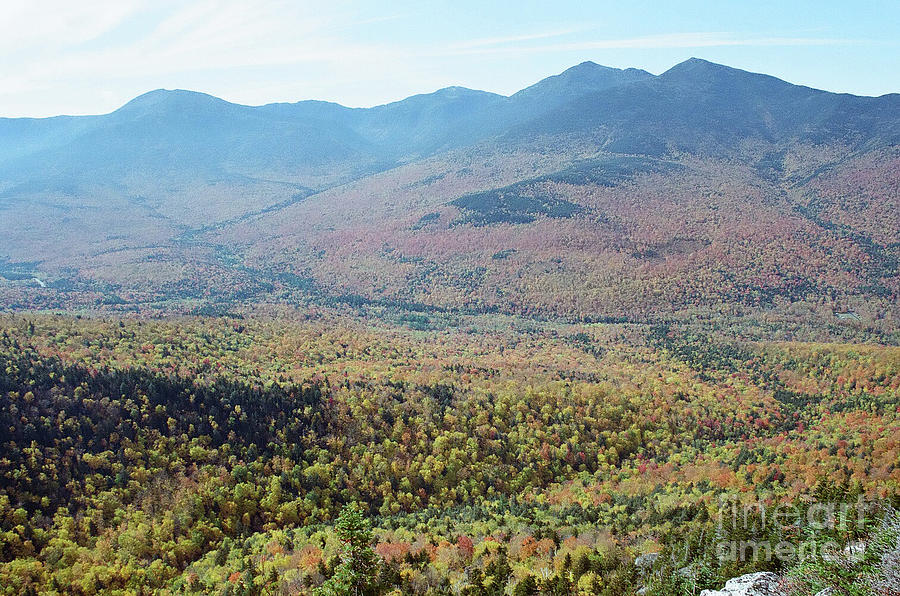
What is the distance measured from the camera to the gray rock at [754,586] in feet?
75.4

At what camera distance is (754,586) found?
23.5 m

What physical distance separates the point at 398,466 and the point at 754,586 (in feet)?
148

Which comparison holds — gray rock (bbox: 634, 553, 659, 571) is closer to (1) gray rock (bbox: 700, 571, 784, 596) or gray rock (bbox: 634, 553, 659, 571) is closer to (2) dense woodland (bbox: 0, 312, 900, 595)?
(2) dense woodland (bbox: 0, 312, 900, 595)

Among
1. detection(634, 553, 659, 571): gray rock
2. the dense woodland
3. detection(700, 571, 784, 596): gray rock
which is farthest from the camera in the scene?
the dense woodland

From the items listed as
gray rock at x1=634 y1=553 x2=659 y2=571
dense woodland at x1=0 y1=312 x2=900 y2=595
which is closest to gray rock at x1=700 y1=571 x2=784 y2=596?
dense woodland at x1=0 y1=312 x2=900 y2=595

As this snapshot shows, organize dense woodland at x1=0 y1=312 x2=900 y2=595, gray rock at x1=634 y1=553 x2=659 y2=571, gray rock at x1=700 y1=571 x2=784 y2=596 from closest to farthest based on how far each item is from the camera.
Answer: gray rock at x1=700 y1=571 x2=784 y2=596, gray rock at x1=634 y1=553 x2=659 y2=571, dense woodland at x1=0 y1=312 x2=900 y2=595

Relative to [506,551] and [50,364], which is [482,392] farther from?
[50,364]

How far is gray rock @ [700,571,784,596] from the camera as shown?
22984 millimetres

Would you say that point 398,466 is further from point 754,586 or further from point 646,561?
point 754,586

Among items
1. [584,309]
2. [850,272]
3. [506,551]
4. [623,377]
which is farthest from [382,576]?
[850,272]

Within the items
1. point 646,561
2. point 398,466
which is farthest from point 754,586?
point 398,466

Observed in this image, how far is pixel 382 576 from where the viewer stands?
1503 inches

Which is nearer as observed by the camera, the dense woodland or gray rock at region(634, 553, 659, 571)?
gray rock at region(634, 553, 659, 571)

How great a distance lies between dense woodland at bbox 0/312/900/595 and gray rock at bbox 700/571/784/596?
92 centimetres
